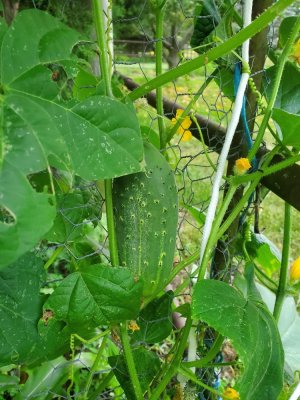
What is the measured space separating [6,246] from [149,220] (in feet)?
1.09

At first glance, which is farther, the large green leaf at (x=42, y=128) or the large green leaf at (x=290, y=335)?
the large green leaf at (x=290, y=335)

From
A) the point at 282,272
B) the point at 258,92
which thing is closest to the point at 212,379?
the point at 282,272

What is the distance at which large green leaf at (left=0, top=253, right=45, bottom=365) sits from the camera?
1.79 feet

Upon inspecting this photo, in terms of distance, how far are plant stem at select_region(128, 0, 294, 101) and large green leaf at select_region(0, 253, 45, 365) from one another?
24 centimetres

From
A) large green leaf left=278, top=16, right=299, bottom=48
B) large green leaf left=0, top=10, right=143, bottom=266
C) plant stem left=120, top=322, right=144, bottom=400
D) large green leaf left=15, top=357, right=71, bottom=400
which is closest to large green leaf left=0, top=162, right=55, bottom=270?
large green leaf left=0, top=10, right=143, bottom=266

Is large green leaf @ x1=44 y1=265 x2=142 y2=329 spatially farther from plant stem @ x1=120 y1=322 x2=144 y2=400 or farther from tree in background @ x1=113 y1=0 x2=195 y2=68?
tree in background @ x1=113 y1=0 x2=195 y2=68

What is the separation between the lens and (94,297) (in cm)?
57

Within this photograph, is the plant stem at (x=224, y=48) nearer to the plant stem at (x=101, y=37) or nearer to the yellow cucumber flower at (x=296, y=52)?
the plant stem at (x=101, y=37)

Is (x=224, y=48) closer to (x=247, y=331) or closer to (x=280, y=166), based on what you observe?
(x=280, y=166)

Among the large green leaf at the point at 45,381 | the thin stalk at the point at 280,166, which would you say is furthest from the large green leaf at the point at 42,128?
the large green leaf at the point at 45,381

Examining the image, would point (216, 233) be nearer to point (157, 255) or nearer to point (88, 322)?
point (157, 255)

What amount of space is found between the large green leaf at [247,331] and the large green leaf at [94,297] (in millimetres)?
103

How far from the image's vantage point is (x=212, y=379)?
86 centimetres

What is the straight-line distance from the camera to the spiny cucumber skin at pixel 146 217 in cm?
62
